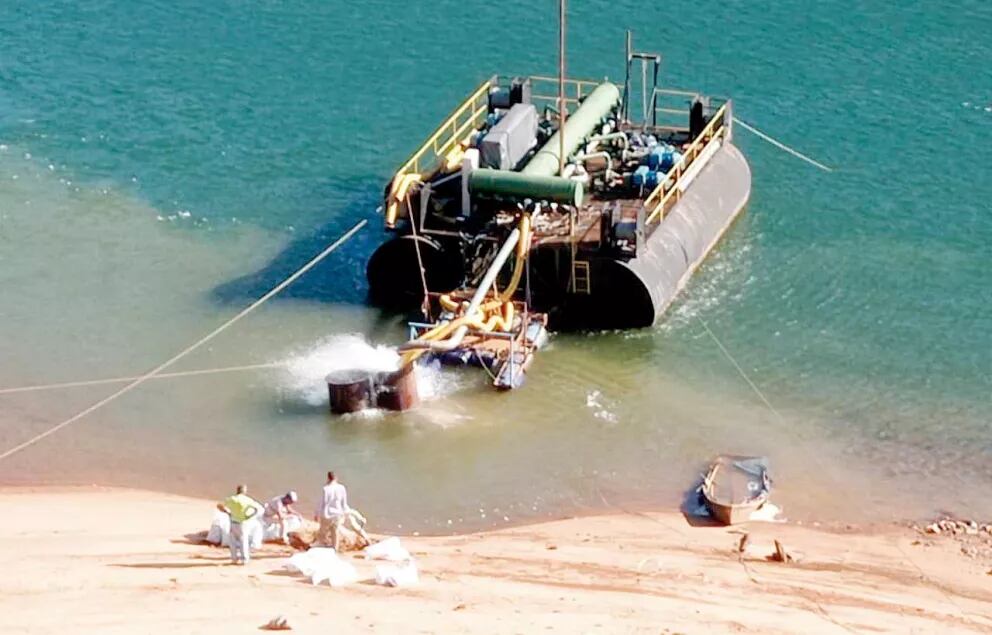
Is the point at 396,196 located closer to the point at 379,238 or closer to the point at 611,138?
the point at 379,238

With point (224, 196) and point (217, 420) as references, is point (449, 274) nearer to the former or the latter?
point (217, 420)

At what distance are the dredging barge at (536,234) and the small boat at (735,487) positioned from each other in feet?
17.2

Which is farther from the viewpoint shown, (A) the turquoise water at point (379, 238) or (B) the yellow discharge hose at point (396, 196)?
(B) the yellow discharge hose at point (396, 196)

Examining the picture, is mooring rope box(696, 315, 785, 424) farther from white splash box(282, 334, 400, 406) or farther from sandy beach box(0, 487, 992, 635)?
white splash box(282, 334, 400, 406)

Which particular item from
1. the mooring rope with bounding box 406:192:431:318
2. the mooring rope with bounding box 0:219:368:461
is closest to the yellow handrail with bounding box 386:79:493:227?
the mooring rope with bounding box 406:192:431:318

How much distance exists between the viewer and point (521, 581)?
2639cm

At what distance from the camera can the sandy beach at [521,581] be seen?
79.5 ft

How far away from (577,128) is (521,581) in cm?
1587

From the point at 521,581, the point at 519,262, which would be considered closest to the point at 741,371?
the point at 519,262

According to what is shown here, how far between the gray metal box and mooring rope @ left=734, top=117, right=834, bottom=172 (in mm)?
9151

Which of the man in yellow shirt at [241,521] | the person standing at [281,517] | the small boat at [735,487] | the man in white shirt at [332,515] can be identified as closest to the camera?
the man in yellow shirt at [241,521]

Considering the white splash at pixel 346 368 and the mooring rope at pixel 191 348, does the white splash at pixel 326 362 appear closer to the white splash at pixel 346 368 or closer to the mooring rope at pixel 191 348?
the white splash at pixel 346 368

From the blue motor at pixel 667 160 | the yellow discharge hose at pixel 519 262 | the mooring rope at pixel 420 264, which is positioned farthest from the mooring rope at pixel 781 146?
the mooring rope at pixel 420 264

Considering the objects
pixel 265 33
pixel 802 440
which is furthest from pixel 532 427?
pixel 265 33
